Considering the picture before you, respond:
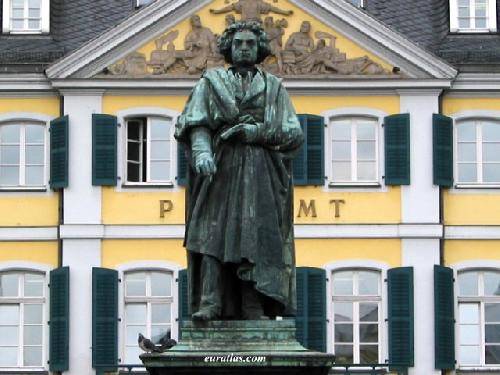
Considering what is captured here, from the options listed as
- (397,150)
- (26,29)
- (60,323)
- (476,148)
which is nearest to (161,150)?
(60,323)

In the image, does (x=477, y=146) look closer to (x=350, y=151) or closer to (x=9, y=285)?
(x=350, y=151)

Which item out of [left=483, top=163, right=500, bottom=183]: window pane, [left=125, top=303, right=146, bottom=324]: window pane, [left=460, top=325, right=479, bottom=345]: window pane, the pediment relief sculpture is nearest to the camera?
[left=125, top=303, right=146, bottom=324]: window pane

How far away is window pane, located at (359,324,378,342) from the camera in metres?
45.0

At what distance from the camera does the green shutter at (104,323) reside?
44.7m

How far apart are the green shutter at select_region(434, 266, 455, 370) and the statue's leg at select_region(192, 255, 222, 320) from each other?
29.3 metres

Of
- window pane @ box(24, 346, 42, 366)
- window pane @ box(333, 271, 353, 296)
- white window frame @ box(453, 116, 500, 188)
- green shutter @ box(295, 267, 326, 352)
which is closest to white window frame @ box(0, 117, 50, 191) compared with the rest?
window pane @ box(24, 346, 42, 366)

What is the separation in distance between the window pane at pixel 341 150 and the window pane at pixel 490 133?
269 cm

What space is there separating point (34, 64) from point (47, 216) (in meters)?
3.02

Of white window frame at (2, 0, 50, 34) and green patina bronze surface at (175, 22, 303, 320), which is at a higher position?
white window frame at (2, 0, 50, 34)

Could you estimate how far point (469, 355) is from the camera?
149 ft

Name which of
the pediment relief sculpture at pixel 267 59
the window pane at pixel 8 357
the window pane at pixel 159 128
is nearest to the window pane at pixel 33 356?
the window pane at pixel 8 357

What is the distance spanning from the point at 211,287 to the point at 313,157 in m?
29.9

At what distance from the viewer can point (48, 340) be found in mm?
45219

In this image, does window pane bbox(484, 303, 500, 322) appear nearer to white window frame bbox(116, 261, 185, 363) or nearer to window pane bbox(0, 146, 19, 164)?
white window frame bbox(116, 261, 185, 363)
